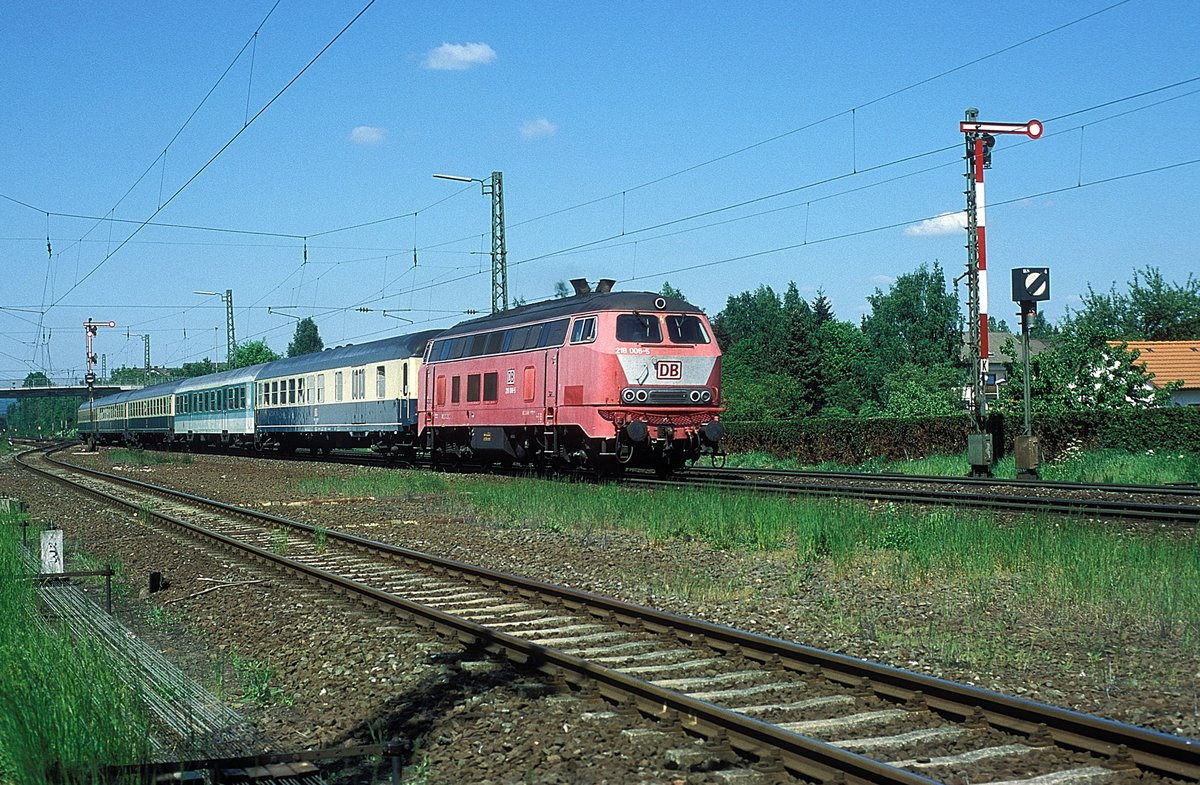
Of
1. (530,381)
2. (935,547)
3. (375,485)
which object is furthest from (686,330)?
(935,547)

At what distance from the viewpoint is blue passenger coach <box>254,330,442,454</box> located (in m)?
30.9

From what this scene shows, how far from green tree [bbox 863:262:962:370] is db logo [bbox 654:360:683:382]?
309 ft

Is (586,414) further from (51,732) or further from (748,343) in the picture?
(748,343)

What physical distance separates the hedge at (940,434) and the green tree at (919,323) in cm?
8105

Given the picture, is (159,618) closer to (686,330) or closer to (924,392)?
(686,330)

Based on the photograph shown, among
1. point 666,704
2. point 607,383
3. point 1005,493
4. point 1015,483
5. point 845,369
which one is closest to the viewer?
point 666,704

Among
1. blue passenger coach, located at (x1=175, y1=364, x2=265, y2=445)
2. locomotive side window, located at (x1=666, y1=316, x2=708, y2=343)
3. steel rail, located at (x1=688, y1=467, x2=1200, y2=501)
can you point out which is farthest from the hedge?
blue passenger coach, located at (x1=175, y1=364, x2=265, y2=445)

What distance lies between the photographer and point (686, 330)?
21.5 meters

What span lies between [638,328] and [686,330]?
1178 millimetres

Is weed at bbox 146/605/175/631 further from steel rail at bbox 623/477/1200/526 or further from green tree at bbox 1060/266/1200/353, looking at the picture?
green tree at bbox 1060/266/1200/353

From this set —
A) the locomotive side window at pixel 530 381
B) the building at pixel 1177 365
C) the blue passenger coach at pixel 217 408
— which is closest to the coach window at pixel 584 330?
the locomotive side window at pixel 530 381

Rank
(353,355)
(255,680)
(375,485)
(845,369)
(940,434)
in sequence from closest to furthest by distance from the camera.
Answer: (255,680) → (375,485) → (940,434) → (353,355) → (845,369)

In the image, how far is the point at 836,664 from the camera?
674cm

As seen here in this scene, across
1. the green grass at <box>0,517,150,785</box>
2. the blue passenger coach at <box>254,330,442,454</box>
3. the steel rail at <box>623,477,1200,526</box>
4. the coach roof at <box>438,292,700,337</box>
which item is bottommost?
the green grass at <box>0,517,150,785</box>
